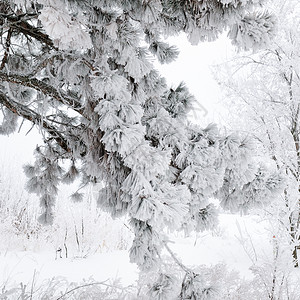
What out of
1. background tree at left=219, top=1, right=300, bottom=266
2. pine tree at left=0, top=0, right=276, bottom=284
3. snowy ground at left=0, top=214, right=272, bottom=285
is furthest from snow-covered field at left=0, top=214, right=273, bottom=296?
pine tree at left=0, top=0, right=276, bottom=284

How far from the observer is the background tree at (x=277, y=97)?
215 inches

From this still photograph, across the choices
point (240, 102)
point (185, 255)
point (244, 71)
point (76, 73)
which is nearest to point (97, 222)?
point (185, 255)

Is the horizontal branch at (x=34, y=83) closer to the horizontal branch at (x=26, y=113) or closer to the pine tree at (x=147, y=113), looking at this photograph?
the pine tree at (x=147, y=113)

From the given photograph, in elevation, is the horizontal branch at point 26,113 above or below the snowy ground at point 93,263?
above

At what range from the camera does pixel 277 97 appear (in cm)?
598

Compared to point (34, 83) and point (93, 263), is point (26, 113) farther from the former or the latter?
point (93, 263)

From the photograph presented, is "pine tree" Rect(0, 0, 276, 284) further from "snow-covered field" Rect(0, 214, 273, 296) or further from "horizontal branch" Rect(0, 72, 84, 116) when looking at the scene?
"snow-covered field" Rect(0, 214, 273, 296)

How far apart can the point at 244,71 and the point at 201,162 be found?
5702 mm

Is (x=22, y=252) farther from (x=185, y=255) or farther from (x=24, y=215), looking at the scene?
(x=185, y=255)

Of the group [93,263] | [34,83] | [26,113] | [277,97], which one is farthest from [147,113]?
[277,97]

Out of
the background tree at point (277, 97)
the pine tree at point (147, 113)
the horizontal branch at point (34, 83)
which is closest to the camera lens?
the pine tree at point (147, 113)

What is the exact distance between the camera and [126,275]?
15.5 ft

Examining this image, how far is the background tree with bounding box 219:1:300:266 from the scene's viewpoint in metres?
5.45

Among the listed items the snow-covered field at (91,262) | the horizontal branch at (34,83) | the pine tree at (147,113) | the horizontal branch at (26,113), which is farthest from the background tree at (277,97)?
the horizontal branch at (34,83)
